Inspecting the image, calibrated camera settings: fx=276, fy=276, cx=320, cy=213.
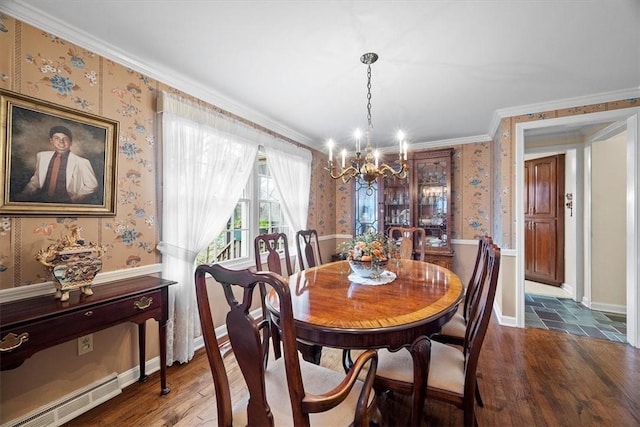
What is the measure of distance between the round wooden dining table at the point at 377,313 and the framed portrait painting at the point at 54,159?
1401mm

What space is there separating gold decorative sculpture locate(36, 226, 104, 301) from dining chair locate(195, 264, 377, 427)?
1082mm

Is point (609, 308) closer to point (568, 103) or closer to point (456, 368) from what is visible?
point (568, 103)

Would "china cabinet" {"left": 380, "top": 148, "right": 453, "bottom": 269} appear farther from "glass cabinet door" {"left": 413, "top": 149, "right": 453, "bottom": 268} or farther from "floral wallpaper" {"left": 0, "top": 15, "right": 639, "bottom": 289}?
"floral wallpaper" {"left": 0, "top": 15, "right": 639, "bottom": 289}

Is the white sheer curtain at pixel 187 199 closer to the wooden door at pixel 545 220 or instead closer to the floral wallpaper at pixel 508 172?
the floral wallpaper at pixel 508 172

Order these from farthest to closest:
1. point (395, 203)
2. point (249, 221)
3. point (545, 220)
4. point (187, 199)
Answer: point (545, 220) < point (395, 203) < point (249, 221) < point (187, 199)

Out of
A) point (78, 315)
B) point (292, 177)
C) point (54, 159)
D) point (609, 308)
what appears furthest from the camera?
point (292, 177)

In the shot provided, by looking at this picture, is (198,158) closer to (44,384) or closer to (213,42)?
(213,42)

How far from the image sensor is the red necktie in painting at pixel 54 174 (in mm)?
1646

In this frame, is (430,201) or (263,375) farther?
(430,201)

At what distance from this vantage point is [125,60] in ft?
6.53

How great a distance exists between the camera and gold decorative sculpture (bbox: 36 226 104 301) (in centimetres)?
151

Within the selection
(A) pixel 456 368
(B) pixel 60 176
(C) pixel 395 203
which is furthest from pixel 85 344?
(C) pixel 395 203

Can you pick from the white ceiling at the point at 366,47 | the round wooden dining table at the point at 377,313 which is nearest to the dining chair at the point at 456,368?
the round wooden dining table at the point at 377,313

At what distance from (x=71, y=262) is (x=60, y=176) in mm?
555
